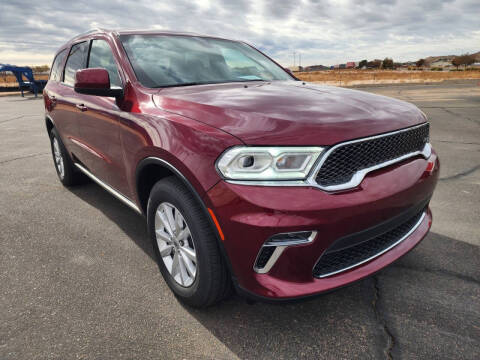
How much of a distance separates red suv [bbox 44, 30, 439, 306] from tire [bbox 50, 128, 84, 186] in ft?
6.00

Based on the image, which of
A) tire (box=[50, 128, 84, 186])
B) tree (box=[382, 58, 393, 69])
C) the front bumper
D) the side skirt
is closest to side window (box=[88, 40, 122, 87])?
the side skirt

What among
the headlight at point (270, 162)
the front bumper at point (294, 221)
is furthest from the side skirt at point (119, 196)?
the headlight at point (270, 162)

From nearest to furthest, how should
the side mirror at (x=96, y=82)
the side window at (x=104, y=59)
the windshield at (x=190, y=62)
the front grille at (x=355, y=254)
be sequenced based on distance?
the front grille at (x=355, y=254)
the side mirror at (x=96, y=82)
the windshield at (x=190, y=62)
the side window at (x=104, y=59)

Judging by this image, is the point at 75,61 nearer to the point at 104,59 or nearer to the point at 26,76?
the point at 104,59

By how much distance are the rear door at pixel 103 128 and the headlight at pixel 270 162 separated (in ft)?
4.04

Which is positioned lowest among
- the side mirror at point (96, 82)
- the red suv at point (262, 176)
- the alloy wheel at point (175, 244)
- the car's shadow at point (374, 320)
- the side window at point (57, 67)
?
the car's shadow at point (374, 320)

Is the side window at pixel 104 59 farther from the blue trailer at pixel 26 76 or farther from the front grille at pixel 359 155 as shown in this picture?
the blue trailer at pixel 26 76

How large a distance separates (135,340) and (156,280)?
0.59 m

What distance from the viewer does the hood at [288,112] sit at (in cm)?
170

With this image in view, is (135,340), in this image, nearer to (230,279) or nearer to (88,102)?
(230,279)

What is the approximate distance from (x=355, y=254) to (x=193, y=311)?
1.04 meters

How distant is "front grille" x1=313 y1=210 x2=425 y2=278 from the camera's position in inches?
70.1

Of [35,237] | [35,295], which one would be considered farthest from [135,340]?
[35,237]

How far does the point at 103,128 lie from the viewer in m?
2.83
